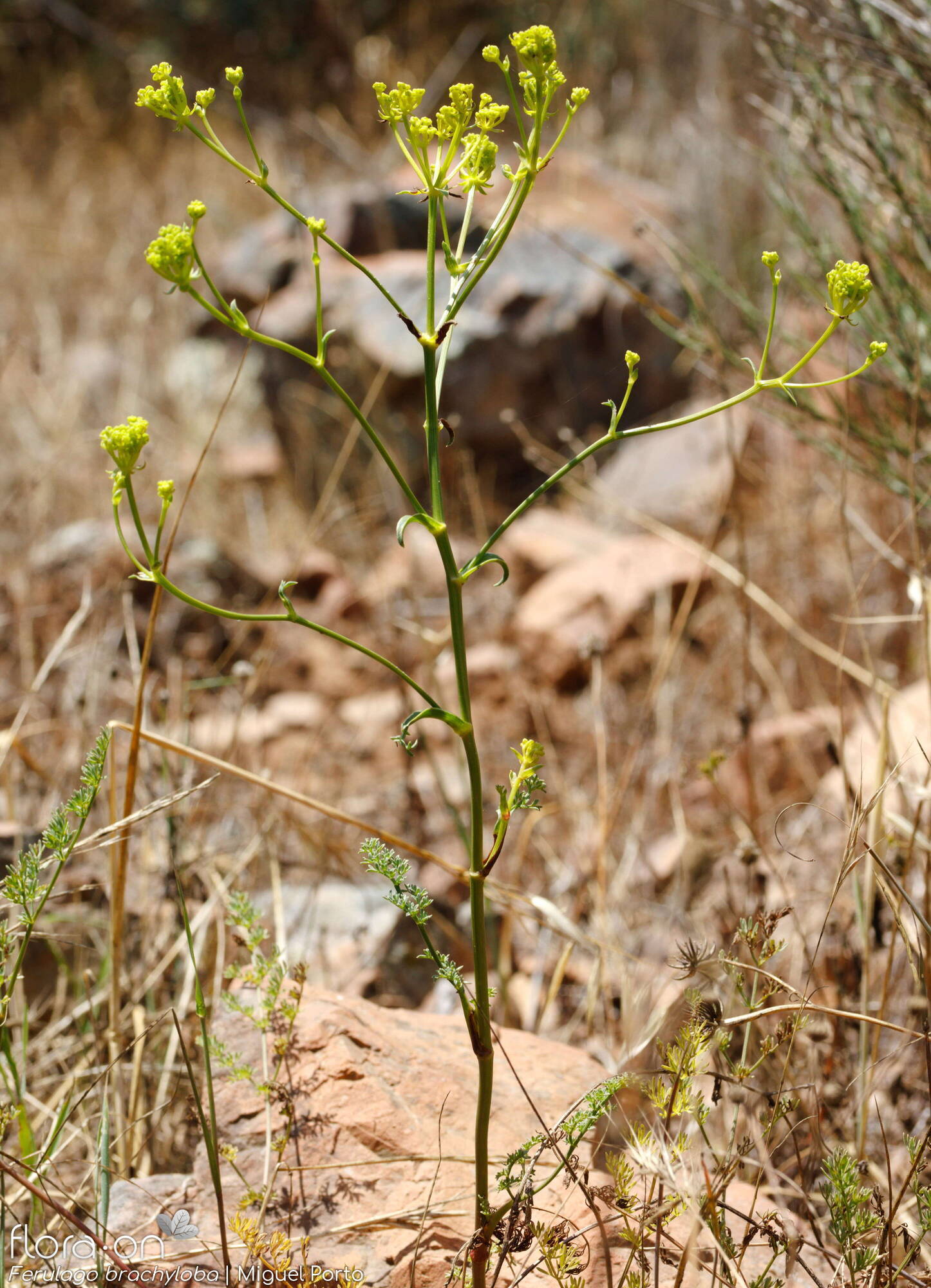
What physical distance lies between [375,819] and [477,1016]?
182 centimetres

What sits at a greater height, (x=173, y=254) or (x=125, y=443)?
(x=173, y=254)

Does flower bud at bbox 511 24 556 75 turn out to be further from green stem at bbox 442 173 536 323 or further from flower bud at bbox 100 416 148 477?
flower bud at bbox 100 416 148 477

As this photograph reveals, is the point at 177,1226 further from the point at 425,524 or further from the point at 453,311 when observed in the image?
the point at 453,311

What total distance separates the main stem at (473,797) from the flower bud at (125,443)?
0.69 feet

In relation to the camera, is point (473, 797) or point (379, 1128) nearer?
point (473, 797)

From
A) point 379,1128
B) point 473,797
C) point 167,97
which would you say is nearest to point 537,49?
point 167,97

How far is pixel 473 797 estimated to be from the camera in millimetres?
810

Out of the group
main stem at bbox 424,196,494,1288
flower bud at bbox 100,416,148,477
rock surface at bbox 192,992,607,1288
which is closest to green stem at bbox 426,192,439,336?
main stem at bbox 424,196,494,1288

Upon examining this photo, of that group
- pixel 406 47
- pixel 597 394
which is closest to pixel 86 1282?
pixel 597 394

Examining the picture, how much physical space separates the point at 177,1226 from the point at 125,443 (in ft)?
2.60

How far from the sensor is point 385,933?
1.79 m

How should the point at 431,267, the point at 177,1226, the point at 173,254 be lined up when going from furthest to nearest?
1. the point at 177,1226
2. the point at 431,267
3. the point at 173,254

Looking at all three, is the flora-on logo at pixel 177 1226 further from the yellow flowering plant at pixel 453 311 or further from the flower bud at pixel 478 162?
the flower bud at pixel 478 162

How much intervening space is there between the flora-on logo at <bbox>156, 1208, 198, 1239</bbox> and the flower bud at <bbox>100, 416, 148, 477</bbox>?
76cm
